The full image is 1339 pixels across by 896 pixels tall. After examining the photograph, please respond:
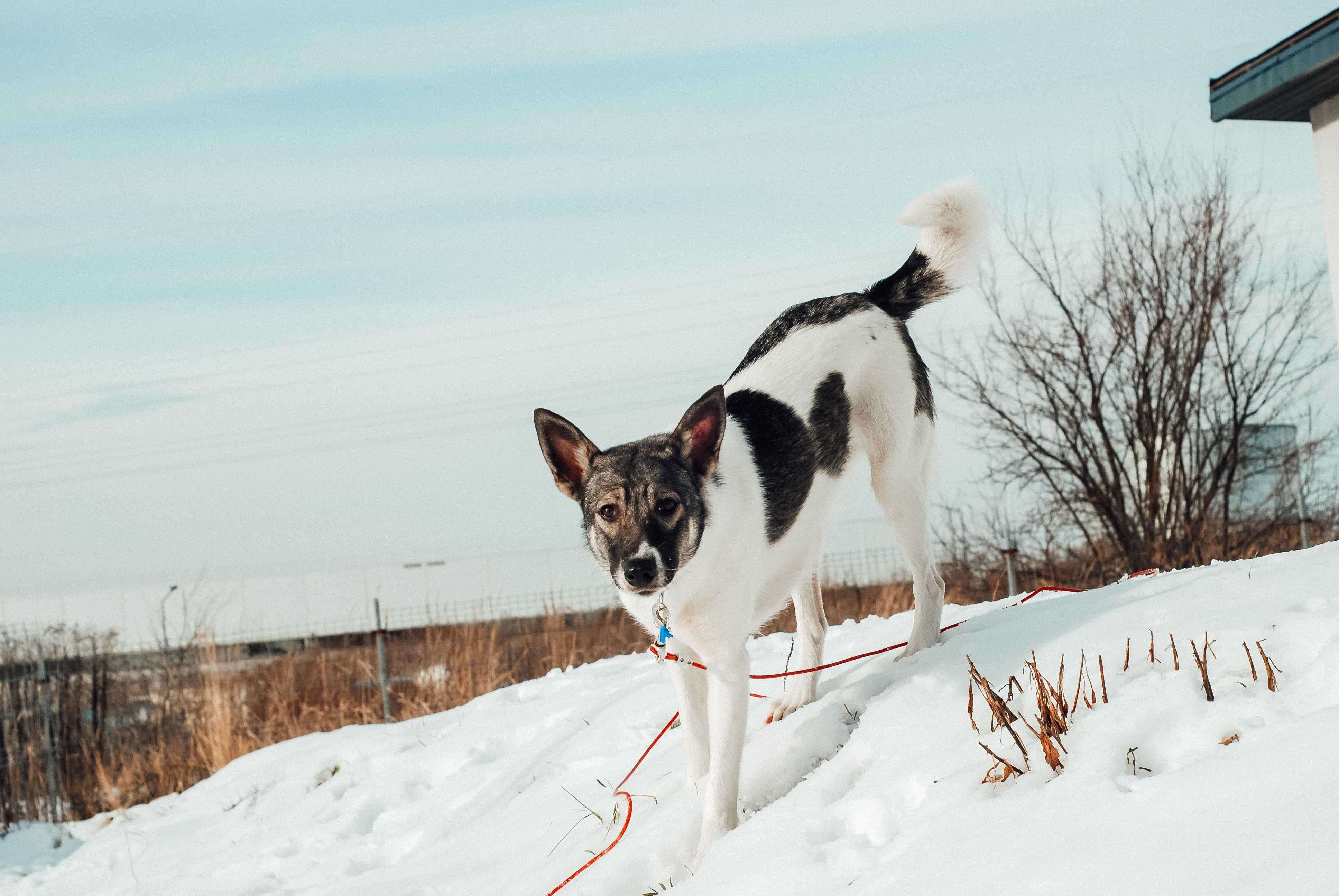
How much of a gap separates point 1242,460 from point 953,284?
10.6 m

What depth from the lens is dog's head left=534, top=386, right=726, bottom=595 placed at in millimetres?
3434

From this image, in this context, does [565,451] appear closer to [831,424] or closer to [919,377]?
[831,424]

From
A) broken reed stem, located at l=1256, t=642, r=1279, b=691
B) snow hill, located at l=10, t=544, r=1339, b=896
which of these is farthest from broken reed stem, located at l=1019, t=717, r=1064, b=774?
broken reed stem, located at l=1256, t=642, r=1279, b=691

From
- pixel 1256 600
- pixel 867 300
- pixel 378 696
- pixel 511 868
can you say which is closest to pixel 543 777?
pixel 511 868

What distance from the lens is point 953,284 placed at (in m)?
4.86

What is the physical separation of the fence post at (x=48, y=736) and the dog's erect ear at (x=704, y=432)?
1123 centimetres

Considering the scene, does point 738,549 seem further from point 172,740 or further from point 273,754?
point 172,740

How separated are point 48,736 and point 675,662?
11.5 m

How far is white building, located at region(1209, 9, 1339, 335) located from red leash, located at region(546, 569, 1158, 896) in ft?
14.5

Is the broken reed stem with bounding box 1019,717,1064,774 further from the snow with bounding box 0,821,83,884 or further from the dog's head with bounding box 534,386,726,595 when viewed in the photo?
the snow with bounding box 0,821,83,884

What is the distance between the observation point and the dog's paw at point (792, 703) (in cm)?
444

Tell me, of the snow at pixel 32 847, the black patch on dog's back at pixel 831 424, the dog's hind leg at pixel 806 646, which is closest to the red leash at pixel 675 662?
the dog's hind leg at pixel 806 646

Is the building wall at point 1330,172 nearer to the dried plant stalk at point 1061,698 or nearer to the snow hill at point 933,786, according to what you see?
the snow hill at point 933,786

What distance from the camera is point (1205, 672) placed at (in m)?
2.87
